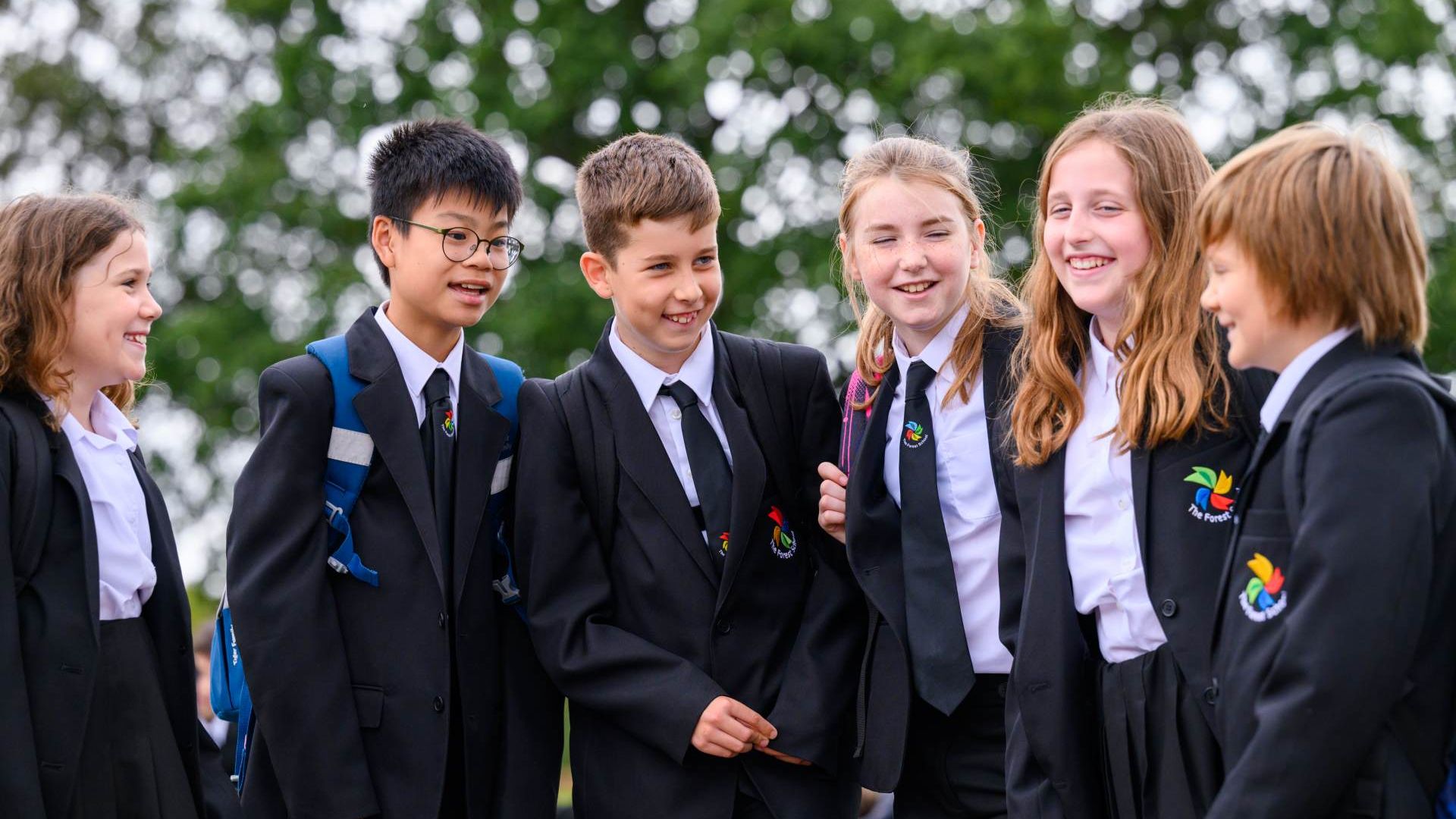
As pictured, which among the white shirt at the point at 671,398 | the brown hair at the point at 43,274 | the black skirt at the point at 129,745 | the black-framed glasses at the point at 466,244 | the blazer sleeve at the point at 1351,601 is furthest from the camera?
the black-framed glasses at the point at 466,244

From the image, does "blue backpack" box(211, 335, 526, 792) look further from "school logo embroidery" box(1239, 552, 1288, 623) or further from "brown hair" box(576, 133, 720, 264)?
"school logo embroidery" box(1239, 552, 1288, 623)

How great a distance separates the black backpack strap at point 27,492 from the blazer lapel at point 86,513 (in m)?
0.03

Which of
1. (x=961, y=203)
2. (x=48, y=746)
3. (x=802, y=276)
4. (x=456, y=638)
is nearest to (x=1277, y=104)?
(x=802, y=276)

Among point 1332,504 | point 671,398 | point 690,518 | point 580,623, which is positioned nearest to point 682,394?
point 671,398

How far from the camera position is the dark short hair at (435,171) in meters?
4.05

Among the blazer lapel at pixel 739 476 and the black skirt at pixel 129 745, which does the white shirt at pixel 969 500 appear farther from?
the black skirt at pixel 129 745

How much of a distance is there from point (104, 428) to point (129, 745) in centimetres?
79

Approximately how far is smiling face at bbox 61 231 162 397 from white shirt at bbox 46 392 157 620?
126mm

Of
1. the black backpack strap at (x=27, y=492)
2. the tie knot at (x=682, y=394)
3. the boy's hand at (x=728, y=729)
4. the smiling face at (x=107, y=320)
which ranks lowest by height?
the boy's hand at (x=728, y=729)

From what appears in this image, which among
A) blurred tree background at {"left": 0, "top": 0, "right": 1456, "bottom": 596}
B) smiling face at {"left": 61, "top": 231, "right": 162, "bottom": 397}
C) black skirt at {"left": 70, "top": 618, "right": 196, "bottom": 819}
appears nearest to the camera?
black skirt at {"left": 70, "top": 618, "right": 196, "bottom": 819}

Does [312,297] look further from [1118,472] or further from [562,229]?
[1118,472]

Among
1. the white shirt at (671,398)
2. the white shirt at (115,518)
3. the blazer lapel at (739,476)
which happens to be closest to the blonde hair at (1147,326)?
the blazer lapel at (739,476)

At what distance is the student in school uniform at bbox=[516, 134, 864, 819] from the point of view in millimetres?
3676

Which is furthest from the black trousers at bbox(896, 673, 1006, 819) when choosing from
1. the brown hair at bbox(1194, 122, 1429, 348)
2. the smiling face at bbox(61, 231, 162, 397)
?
the smiling face at bbox(61, 231, 162, 397)
